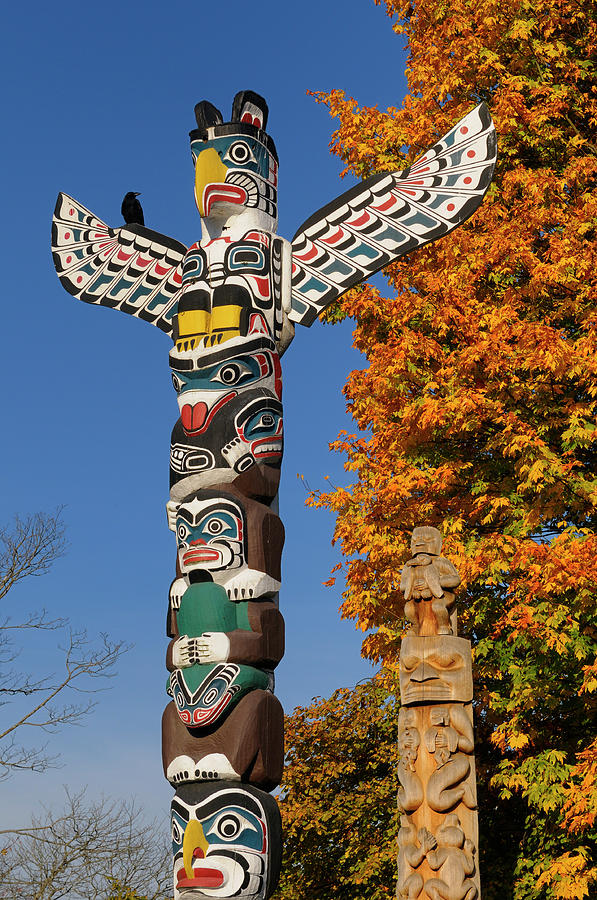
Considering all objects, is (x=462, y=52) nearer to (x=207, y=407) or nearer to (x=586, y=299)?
(x=586, y=299)

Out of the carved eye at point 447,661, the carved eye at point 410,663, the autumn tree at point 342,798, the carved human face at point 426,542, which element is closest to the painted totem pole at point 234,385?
the carved eye at point 410,663

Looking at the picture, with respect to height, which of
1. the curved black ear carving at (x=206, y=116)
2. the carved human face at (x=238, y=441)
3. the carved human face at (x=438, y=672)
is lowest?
the carved human face at (x=438, y=672)

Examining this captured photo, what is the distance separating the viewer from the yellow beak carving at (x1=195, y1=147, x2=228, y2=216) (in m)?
8.83

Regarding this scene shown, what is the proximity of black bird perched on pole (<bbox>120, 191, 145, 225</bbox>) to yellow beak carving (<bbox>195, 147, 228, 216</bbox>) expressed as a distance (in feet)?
4.40

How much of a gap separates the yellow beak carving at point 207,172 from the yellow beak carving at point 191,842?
4854 mm

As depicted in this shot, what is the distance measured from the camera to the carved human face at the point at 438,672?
22.9ft

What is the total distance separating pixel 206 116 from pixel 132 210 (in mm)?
1497

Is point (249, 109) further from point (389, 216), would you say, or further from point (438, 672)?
point (438, 672)

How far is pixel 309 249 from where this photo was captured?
8734 millimetres

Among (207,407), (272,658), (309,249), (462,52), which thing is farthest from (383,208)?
(462,52)

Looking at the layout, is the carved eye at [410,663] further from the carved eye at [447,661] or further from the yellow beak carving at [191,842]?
the yellow beak carving at [191,842]

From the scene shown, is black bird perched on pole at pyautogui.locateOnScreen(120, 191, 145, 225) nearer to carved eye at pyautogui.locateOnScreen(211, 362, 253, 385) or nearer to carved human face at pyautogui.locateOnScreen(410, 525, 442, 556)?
carved eye at pyautogui.locateOnScreen(211, 362, 253, 385)

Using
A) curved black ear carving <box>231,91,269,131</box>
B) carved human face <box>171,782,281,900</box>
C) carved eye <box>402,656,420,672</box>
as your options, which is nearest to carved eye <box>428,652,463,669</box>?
carved eye <box>402,656,420,672</box>

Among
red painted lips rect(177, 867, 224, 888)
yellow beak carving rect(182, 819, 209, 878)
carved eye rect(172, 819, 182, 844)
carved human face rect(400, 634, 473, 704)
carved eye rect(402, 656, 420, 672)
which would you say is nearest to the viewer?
red painted lips rect(177, 867, 224, 888)
